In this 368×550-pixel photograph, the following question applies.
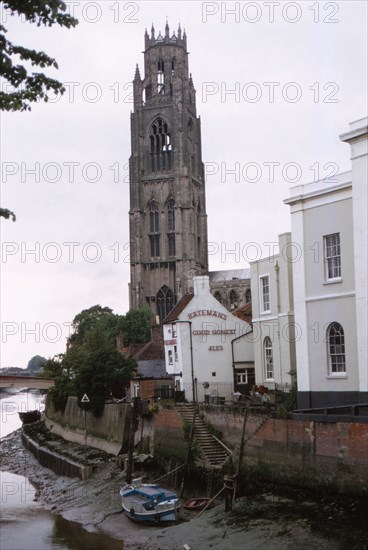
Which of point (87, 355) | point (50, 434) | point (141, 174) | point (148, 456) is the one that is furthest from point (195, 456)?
point (141, 174)

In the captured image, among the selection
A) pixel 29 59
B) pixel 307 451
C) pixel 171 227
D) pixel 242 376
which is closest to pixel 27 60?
pixel 29 59

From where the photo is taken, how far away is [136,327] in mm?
124312

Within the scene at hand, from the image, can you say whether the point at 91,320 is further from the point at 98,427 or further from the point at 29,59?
the point at 29,59

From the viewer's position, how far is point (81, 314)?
136000 millimetres

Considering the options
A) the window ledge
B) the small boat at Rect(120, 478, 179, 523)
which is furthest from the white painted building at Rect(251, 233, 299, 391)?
the small boat at Rect(120, 478, 179, 523)

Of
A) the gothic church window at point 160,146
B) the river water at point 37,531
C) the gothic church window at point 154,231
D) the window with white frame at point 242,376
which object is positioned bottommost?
the river water at point 37,531

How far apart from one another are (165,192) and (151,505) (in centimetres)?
11675

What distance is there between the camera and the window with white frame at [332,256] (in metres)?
34.9

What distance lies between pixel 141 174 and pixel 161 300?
2408 centimetres

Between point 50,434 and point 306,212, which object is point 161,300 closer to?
point 50,434

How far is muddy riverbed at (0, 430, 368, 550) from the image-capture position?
26984mm

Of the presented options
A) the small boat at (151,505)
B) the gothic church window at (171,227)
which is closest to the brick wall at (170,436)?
the small boat at (151,505)

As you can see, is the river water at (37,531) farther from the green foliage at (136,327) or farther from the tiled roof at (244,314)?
the green foliage at (136,327)

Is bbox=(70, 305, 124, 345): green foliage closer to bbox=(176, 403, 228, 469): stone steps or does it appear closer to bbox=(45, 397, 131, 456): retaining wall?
bbox=(45, 397, 131, 456): retaining wall
